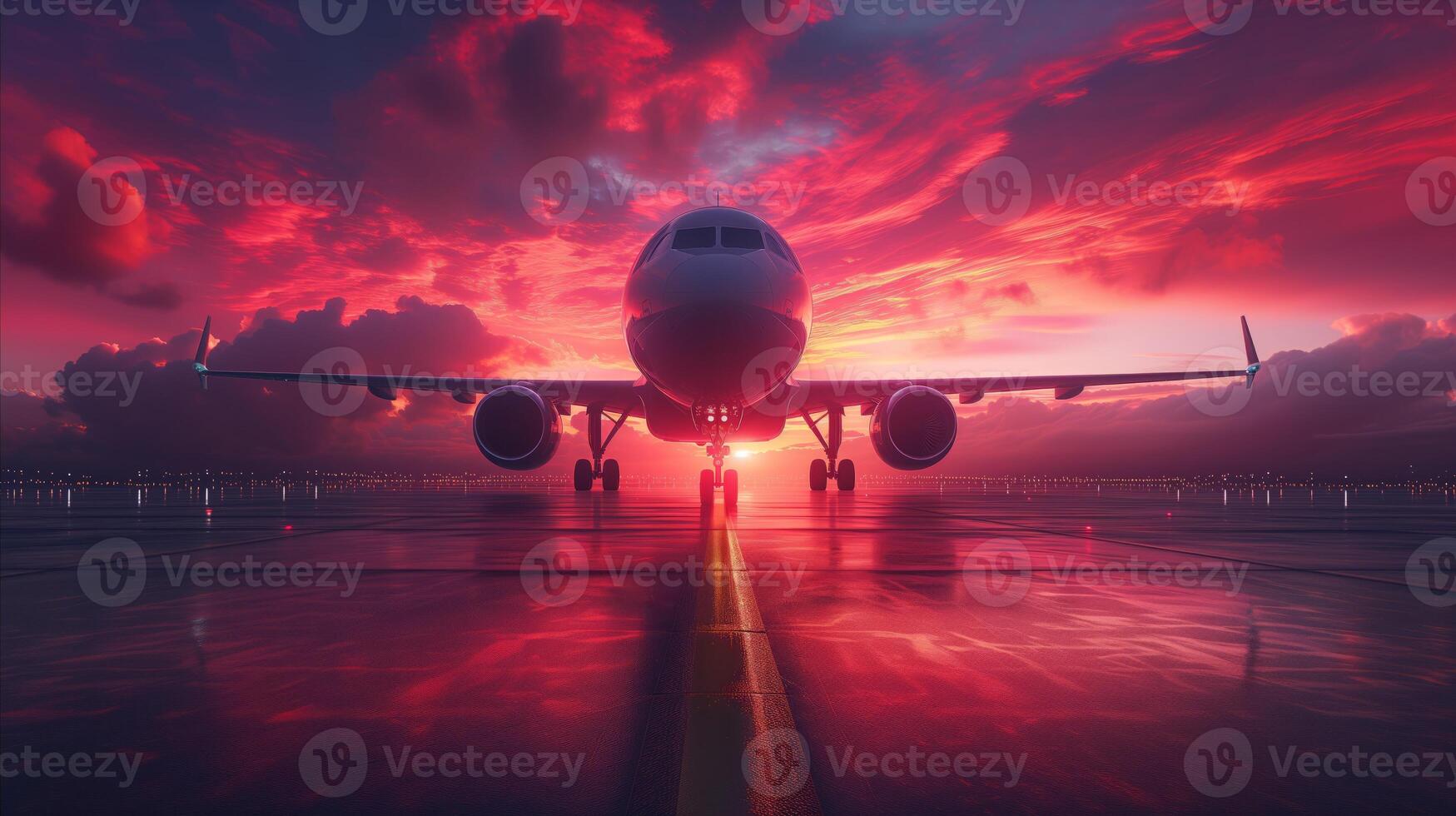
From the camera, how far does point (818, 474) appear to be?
25.2 metres

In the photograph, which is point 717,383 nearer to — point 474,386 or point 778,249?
point 778,249

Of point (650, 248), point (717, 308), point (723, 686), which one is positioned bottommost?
point (723, 686)

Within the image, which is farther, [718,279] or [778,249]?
[778,249]

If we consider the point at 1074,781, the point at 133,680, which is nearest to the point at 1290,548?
the point at 1074,781

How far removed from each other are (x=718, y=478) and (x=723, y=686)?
13.3m

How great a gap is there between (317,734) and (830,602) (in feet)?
12.0

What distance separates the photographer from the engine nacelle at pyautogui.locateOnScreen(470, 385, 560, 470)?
53.9 ft

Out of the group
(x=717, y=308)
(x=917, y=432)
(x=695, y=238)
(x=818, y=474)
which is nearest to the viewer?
(x=717, y=308)

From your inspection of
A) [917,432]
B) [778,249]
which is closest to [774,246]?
[778,249]

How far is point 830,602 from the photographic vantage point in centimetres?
577

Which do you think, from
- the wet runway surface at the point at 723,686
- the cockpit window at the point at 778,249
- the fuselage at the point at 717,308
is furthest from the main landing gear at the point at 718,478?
the wet runway surface at the point at 723,686

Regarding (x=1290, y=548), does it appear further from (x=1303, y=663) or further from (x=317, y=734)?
(x=317, y=734)

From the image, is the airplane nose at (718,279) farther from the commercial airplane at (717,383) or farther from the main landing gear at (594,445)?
the main landing gear at (594,445)

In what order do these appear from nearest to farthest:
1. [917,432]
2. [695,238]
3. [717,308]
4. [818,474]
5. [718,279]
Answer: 1. [717,308]
2. [718,279]
3. [695,238]
4. [917,432]
5. [818,474]
